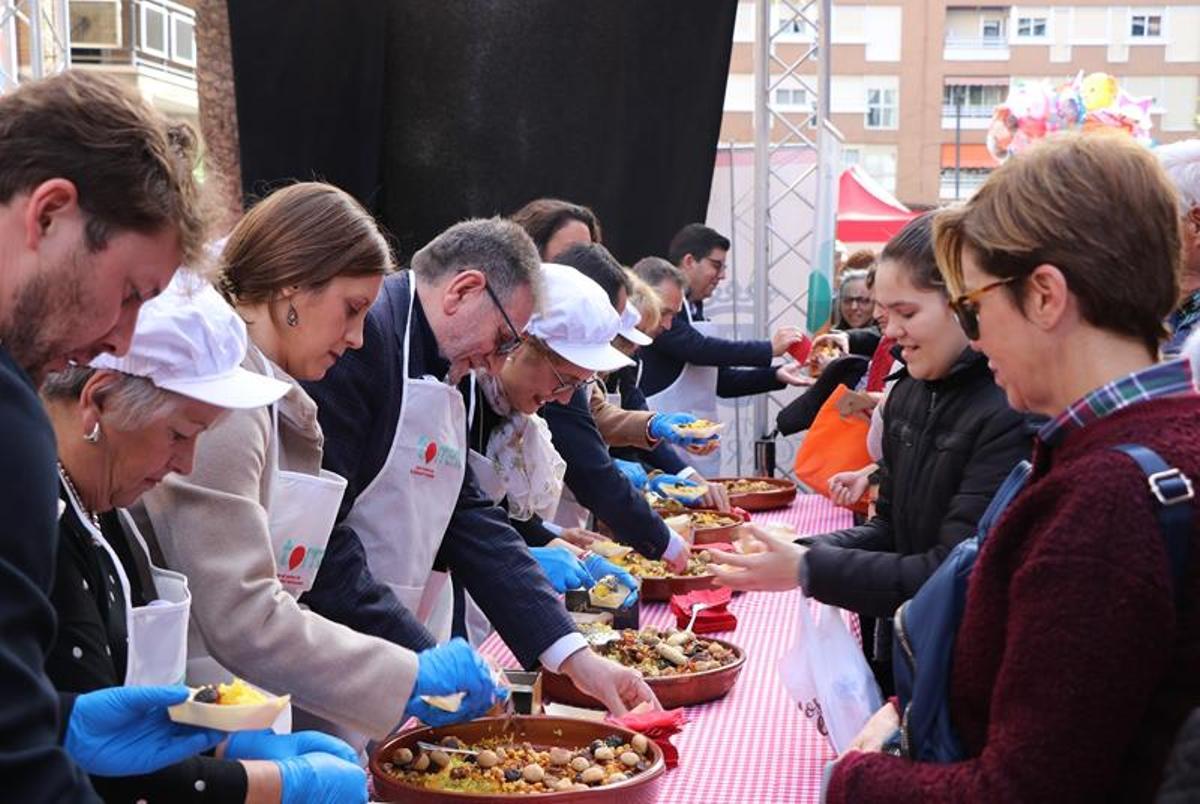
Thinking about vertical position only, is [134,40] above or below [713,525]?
above

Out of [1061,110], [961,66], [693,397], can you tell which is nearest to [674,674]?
[693,397]

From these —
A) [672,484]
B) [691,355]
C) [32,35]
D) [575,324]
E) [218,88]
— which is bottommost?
[672,484]

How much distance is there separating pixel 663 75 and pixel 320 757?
527cm

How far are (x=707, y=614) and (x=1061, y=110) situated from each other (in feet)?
17.9

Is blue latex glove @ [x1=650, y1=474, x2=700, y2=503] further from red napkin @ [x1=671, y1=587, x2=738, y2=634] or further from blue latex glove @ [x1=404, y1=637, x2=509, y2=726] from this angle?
blue latex glove @ [x1=404, y1=637, x2=509, y2=726]

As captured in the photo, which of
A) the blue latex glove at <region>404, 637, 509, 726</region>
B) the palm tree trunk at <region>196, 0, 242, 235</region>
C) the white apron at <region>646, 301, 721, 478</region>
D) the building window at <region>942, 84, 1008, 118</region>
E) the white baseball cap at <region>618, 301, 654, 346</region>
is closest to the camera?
the blue latex glove at <region>404, 637, 509, 726</region>

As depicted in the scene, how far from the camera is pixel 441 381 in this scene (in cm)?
269

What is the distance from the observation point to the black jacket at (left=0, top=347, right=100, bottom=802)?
1.02m

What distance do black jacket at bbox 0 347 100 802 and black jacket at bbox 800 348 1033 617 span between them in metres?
1.48

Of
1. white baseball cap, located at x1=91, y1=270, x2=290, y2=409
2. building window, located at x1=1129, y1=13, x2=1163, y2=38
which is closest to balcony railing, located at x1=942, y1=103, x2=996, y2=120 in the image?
building window, located at x1=1129, y1=13, x2=1163, y2=38

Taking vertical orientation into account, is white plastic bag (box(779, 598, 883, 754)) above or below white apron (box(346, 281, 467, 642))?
below

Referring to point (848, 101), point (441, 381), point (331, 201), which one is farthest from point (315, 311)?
point (848, 101)

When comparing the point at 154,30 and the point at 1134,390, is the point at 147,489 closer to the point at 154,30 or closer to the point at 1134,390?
the point at 1134,390

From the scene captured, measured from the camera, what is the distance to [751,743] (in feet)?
8.14
